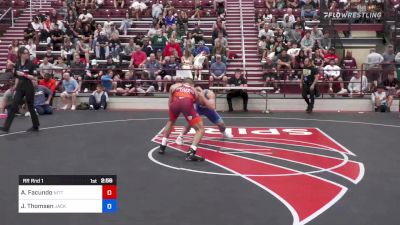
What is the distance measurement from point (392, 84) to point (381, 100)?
0.84 m

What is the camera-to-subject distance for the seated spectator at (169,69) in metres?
16.4

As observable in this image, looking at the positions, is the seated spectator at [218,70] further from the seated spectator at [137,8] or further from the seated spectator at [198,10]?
the seated spectator at [137,8]

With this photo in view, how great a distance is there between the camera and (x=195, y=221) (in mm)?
6211

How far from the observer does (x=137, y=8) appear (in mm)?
20750

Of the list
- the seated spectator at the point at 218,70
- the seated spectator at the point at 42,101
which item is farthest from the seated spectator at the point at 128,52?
the seated spectator at the point at 42,101

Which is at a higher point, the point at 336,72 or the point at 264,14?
the point at 264,14

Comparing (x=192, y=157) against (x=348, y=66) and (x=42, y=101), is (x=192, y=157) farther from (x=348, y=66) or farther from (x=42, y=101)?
(x=348, y=66)

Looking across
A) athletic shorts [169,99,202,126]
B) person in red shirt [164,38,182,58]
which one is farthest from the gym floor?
person in red shirt [164,38,182,58]

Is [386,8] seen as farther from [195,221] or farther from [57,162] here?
[195,221]

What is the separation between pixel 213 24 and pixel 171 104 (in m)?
10.9

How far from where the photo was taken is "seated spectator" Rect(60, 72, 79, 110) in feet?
51.1

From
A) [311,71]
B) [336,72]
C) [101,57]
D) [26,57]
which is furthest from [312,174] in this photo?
[101,57]

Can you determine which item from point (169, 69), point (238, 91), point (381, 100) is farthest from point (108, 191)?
point (381, 100)

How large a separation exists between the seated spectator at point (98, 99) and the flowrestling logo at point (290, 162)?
385cm
